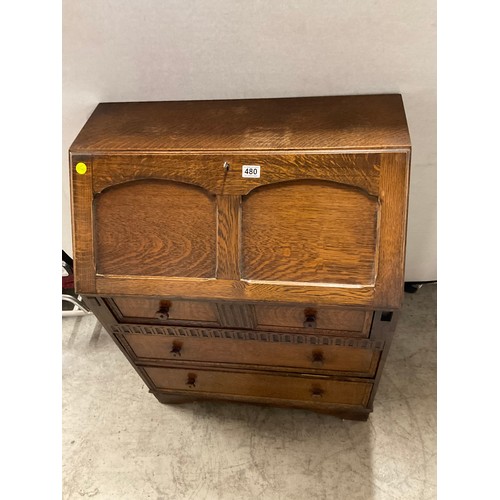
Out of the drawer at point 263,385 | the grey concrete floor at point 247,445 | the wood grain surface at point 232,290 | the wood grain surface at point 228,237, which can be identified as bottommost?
the grey concrete floor at point 247,445

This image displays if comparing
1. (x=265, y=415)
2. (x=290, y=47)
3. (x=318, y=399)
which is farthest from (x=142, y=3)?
(x=265, y=415)

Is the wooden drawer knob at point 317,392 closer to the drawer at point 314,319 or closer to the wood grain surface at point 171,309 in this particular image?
the drawer at point 314,319

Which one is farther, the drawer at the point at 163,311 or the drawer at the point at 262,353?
the drawer at the point at 262,353

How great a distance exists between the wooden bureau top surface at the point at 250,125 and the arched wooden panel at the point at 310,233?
0.11 metres

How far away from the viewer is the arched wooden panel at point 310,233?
1.00 metres

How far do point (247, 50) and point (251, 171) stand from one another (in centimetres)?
34

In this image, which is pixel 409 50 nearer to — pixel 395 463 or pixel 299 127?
pixel 299 127

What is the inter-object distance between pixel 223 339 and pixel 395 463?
31.6 inches

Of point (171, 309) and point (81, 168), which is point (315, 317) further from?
point (81, 168)

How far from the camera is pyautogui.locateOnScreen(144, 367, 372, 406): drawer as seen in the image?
56.5 inches

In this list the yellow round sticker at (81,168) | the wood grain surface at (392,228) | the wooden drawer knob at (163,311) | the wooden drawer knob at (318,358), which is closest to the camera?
the wood grain surface at (392,228)

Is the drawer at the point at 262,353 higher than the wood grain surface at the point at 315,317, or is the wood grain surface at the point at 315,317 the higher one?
the wood grain surface at the point at 315,317

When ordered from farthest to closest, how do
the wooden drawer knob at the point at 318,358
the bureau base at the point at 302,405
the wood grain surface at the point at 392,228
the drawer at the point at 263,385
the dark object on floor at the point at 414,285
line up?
the dark object on floor at the point at 414,285 < the bureau base at the point at 302,405 < the drawer at the point at 263,385 < the wooden drawer knob at the point at 318,358 < the wood grain surface at the point at 392,228

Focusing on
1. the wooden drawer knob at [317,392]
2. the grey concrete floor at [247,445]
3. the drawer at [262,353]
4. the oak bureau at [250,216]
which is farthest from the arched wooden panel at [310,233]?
the grey concrete floor at [247,445]
